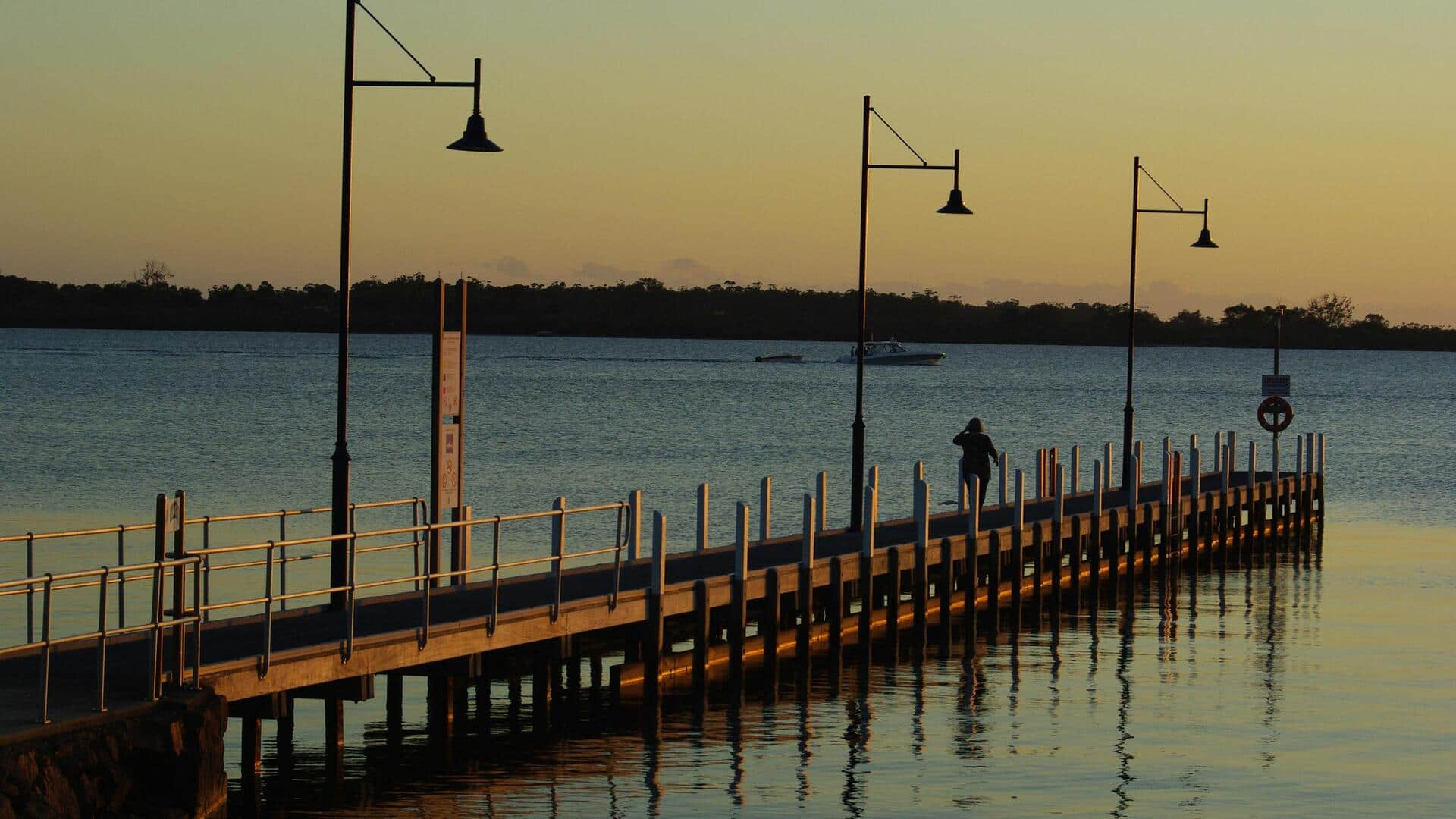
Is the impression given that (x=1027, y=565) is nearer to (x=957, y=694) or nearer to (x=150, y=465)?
(x=957, y=694)

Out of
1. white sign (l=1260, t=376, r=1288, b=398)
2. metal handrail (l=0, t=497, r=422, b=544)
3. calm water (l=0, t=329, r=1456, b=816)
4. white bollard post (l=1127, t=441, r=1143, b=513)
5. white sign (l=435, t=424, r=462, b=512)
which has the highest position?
white sign (l=1260, t=376, r=1288, b=398)

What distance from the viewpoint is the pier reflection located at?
17.0 m

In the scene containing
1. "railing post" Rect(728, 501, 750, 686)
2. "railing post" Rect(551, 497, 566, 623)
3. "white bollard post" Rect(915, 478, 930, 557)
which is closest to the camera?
"railing post" Rect(551, 497, 566, 623)

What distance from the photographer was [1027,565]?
35875mm

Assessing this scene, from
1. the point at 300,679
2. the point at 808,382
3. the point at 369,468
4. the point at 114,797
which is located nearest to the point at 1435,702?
the point at 300,679

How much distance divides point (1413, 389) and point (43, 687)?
170706 mm

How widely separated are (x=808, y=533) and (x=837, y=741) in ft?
15.1

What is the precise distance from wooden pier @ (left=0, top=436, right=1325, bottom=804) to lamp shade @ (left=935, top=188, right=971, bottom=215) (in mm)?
3802

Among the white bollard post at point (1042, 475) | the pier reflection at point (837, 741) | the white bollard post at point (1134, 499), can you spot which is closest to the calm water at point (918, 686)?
the pier reflection at point (837, 741)

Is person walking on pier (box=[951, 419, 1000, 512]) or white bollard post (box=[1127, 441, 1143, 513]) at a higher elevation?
Result: person walking on pier (box=[951, 419, 1000, 512])

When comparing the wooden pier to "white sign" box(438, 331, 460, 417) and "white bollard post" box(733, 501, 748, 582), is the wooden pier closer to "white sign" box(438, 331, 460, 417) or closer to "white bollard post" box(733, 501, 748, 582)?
"white bollard post" box(733, 501, 748, 582)

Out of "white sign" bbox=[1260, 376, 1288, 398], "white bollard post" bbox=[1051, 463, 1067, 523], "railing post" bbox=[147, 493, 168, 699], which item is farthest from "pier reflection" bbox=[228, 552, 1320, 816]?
"white sign" bbox=[1260, 376, 1288, 398]

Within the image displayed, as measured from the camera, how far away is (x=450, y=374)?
21.7m

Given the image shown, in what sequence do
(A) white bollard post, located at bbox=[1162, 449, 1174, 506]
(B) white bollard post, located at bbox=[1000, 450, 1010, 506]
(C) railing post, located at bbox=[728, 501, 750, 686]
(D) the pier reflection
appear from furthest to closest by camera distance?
(A) white bollard post, located at bbox=[1162, 449, 1174, 506] → (B) white bollard post, located at bbox=[1000, 450, 1010, 506] → (C) railing post, located at bbox=[728, 501, 750, 686] → (D) the pier reflection
